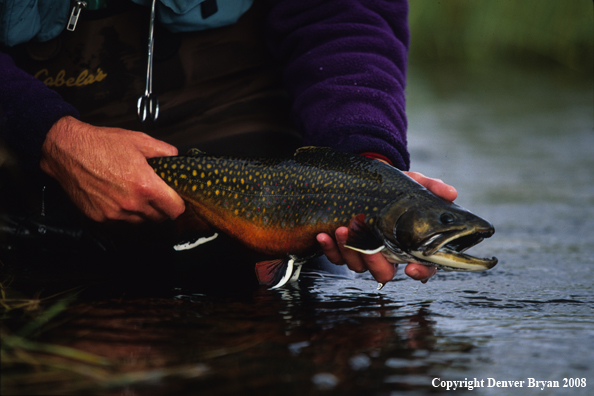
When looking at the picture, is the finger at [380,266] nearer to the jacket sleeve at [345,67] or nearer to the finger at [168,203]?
the jacket sleeve at [345,67]

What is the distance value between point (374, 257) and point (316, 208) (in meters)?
0.28

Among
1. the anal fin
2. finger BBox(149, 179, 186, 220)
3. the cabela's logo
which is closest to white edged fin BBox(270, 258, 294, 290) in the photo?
the anal fin

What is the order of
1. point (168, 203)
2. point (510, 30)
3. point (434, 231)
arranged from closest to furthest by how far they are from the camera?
point (434, 231), point (168, 203), point (510, 30)

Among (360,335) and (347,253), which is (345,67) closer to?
(347,253)

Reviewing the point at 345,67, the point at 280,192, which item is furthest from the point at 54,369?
the point at 345,67

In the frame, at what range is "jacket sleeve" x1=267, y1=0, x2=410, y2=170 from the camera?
281 centimetres

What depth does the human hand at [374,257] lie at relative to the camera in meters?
2.22

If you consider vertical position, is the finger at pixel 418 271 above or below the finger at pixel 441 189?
below

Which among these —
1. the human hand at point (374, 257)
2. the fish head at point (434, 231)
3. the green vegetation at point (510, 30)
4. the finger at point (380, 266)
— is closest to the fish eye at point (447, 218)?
the fish head at point (434, 231)

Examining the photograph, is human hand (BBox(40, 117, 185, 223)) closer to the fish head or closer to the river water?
the river water

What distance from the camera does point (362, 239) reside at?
2168mm

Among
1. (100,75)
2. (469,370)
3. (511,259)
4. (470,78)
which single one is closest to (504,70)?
(470,78)

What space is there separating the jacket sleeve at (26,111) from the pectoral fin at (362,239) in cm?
134

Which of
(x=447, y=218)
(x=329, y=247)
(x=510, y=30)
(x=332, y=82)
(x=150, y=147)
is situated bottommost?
(x=329, y=247)
